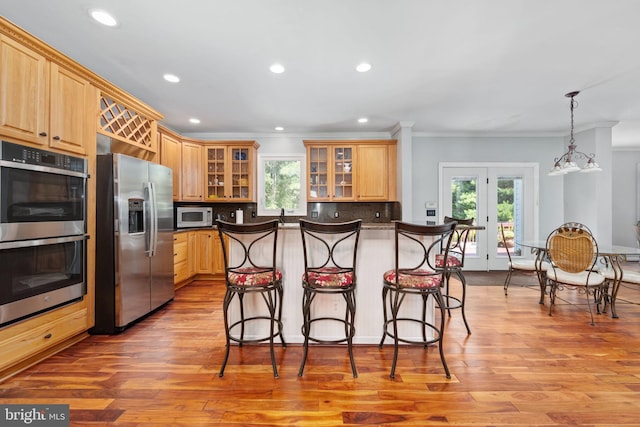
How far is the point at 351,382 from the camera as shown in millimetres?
1927

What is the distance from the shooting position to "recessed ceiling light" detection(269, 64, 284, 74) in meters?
2.78

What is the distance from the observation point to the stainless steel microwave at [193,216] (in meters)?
4.61

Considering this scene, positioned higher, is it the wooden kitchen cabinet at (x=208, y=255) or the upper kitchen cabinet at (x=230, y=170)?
the upper kitchen cabinet at (x=230, y=170)

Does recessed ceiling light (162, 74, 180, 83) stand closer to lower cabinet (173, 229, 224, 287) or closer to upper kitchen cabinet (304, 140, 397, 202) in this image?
lower cabinet (173, 229, 224, 287)

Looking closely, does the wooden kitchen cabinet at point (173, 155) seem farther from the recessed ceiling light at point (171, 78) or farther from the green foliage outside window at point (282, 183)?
the green foliage outside window at point (282, 183)

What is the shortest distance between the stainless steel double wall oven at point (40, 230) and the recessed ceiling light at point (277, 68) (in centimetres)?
189

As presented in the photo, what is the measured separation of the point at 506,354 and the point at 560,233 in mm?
1692

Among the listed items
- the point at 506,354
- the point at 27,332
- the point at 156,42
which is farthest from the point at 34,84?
the point at 506,354

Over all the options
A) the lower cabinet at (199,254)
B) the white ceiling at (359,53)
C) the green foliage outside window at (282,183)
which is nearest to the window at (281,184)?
the green foliage outside window at (282,183)

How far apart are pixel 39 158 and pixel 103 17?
1.13 m

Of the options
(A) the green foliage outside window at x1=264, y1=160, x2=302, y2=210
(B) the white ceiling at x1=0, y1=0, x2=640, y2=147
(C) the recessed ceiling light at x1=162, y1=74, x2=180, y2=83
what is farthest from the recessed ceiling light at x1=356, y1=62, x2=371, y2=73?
(A) the green foliage outside window at x1=264, y1=160, x2=302, y2=210

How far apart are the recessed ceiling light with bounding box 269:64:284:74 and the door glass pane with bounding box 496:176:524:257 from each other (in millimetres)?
4534

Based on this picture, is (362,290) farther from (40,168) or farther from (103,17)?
(103,17)

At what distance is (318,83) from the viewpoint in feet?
10.4
